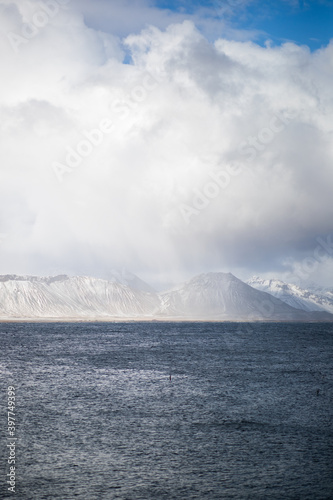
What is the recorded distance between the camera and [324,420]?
3850 cm

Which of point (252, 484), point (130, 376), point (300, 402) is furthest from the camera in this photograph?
point (130, 376)

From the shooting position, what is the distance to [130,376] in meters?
62.7

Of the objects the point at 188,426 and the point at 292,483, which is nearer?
the point at 292,483

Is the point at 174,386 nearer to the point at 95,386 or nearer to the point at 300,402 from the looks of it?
the point at 95,386

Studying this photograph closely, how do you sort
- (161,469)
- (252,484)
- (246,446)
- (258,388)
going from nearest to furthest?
(252,484) → (161,469) → (246,446) → (258,388)

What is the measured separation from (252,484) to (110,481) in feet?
24.5

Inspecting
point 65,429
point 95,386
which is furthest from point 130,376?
point 65,429

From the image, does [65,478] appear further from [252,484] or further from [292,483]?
[292,483]

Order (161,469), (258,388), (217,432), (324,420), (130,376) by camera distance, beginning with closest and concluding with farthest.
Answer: (161,469) < (217,432) < (324,420) < (258,388) < (130,376)

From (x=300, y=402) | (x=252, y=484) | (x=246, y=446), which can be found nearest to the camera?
(x=252, y=484)

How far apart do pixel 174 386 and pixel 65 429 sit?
2243 centimetres

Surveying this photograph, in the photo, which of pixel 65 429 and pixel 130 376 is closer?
pixel 65 429

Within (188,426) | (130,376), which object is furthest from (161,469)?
(130,376)

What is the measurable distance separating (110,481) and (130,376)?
38.6m
